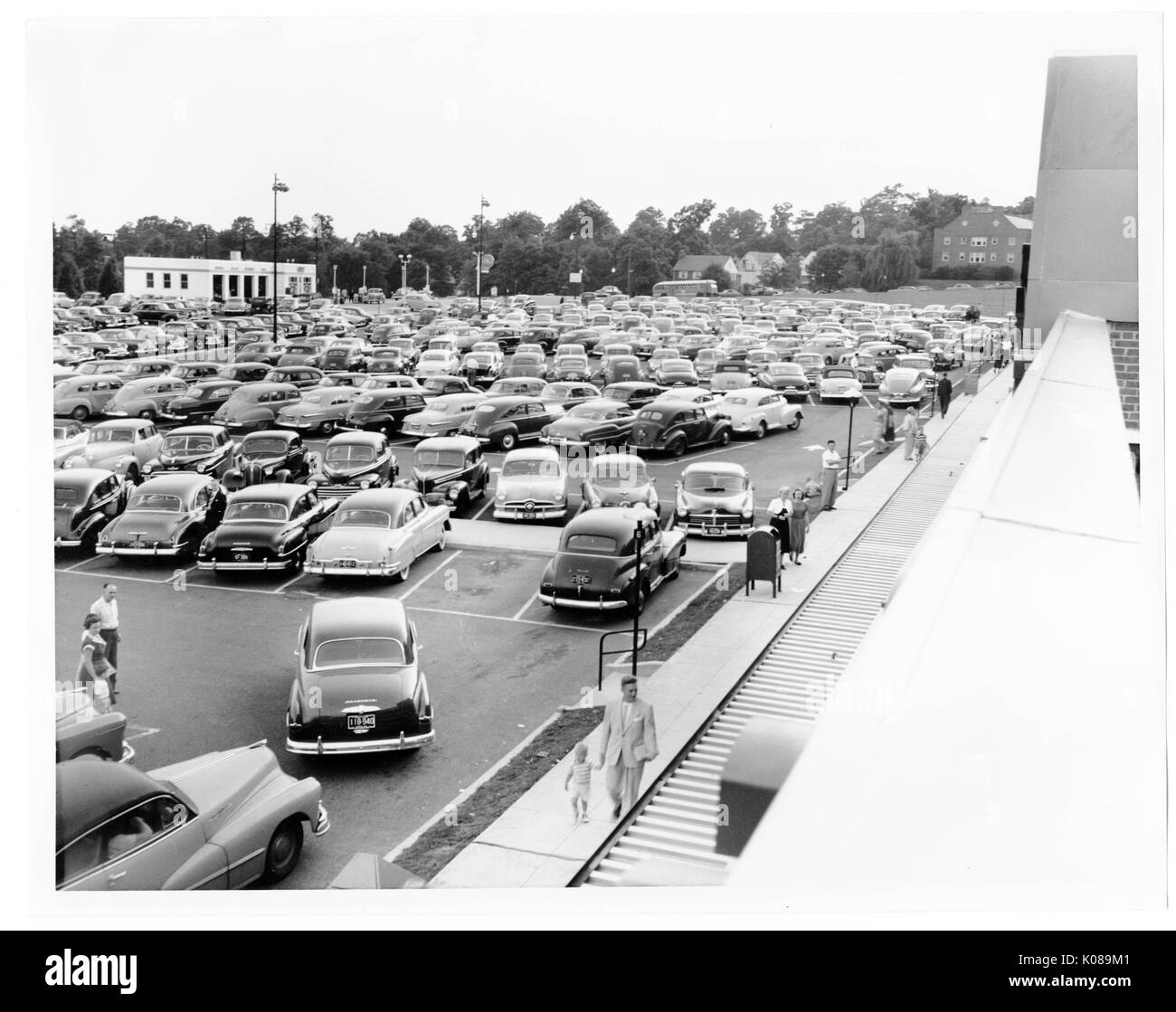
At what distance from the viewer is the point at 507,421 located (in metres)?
24.0

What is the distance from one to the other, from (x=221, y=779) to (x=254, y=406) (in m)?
17.6

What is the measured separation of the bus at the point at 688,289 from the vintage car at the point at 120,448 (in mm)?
21897

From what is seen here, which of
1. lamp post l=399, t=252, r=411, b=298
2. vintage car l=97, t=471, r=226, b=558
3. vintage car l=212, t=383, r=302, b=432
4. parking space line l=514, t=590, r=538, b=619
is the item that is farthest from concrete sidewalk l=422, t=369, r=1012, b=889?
lamp post l=399, t=252, r=411, b=298

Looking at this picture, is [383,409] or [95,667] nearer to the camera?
[95,667]

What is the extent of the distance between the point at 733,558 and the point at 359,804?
8.75 m

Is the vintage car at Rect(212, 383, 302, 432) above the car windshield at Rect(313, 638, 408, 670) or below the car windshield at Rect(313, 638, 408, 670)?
above

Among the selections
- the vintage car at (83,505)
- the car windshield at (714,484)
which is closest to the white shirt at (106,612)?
the vintage car at (83,505)

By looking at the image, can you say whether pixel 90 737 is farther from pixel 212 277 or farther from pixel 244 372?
pixel 212 277

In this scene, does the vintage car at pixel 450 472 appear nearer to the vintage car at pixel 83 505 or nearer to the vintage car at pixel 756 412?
the vintage car at pixel 83 505

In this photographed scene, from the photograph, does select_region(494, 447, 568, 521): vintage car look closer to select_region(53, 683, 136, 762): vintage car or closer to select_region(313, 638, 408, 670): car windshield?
select_region(313, 638, 408, 670): car windshield

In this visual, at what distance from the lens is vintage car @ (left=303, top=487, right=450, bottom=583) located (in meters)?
15.1

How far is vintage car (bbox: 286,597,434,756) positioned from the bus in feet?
100

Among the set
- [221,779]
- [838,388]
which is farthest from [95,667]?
[838,388]

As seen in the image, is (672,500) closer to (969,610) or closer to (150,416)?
(150,416)
